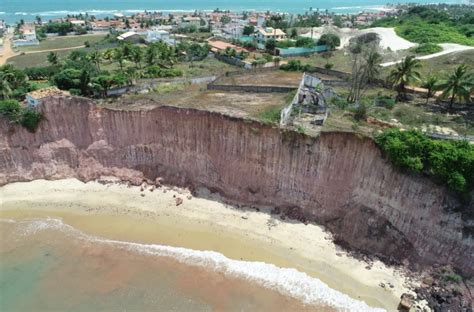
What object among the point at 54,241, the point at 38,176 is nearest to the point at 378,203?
the point at 54,241

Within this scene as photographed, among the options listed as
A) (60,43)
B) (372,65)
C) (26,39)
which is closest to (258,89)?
(372,65)

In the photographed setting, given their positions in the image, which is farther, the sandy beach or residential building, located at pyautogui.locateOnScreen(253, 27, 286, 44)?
residential building, located at pyautogui.locateOnScreen(253, 27, 286, 44)

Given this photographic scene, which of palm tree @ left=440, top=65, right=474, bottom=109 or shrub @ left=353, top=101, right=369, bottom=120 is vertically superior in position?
palm tree @ left=440, top=65, right=474, bottom=109

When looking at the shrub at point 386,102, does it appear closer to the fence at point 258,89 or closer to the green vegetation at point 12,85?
the fence at point 258,89

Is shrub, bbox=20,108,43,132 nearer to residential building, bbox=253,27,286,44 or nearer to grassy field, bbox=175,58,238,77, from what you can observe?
grassy field, bbox=175,58,238,77

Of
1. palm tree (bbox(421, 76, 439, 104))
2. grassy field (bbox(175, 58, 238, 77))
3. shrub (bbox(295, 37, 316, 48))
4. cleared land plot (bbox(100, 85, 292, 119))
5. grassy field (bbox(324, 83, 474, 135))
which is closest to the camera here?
grassy field (bbox(324, 83, 474, 135))

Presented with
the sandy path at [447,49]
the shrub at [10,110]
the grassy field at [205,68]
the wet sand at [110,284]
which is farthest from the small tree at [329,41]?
the wet sand at [110,284]

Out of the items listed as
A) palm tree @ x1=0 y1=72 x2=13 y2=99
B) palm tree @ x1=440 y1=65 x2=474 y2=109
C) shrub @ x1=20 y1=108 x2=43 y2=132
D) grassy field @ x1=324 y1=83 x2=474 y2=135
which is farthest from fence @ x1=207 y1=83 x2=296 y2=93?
palm tree @ x1=0 y1=72 x2=13 y2=99
